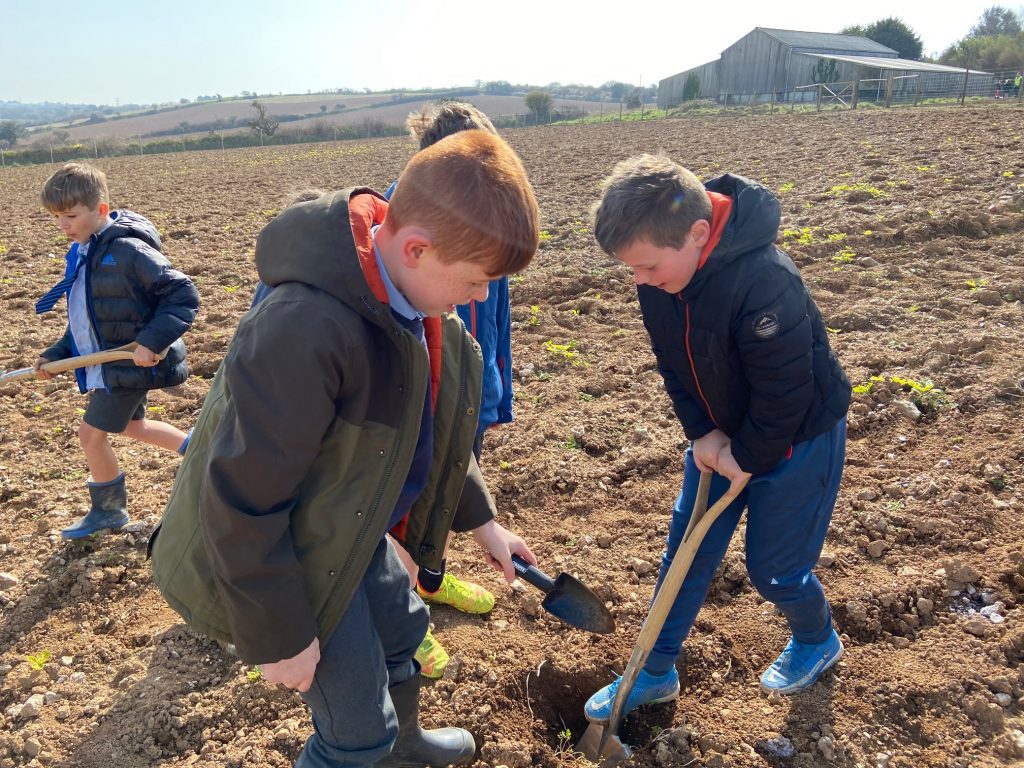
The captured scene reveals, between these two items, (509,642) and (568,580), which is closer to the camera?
(568,580)

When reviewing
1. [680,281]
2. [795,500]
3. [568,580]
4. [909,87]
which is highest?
[909,87]

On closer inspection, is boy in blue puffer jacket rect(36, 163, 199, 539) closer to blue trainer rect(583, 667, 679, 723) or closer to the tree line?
blue trainer rect(583, 667, 679, 723)

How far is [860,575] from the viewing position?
3143 mm

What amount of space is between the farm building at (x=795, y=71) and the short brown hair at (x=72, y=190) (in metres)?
35.6

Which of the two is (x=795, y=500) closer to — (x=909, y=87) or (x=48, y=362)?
(x=48, y=362)

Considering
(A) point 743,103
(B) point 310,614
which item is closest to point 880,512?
(B) point 310,614

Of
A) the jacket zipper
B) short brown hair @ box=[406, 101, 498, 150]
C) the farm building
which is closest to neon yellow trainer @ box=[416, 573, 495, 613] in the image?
the jacket zipper

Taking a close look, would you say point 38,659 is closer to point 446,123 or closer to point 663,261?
point 446,123

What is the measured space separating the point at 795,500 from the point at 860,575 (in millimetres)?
1105

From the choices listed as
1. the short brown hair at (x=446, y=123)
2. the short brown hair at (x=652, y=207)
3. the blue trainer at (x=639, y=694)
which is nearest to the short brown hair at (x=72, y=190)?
the short brown hair at (x=446, y=123)

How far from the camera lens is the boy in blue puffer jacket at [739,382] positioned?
6.77ft

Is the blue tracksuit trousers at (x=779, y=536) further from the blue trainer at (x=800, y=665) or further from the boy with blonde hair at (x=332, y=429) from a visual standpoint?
the boy with blonde hair at (x=332, y=429)

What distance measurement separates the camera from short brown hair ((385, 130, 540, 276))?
142cm

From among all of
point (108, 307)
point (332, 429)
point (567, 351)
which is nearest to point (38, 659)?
point (108, 307)
